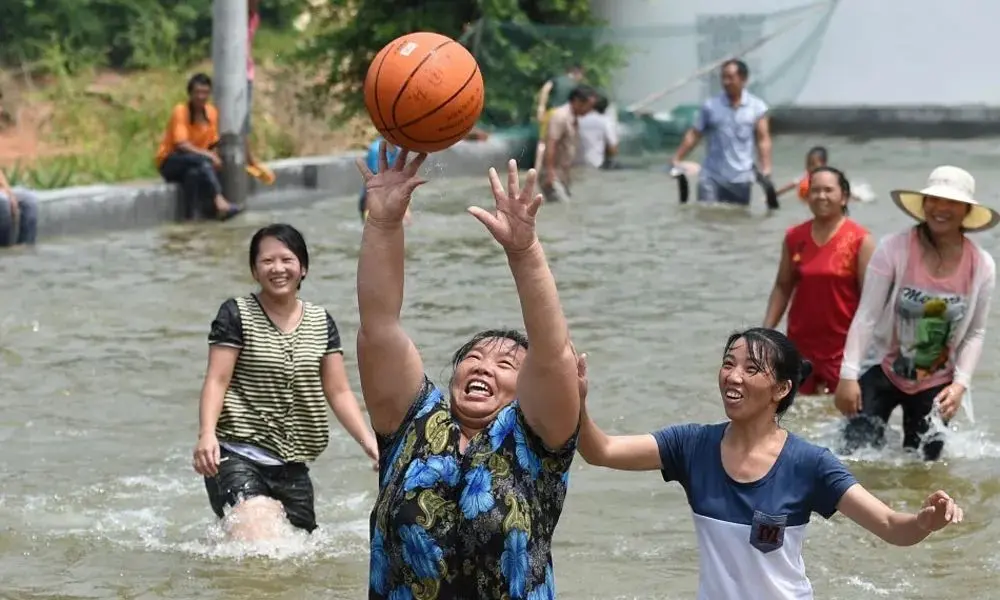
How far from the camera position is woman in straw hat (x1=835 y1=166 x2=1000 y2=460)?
7770 millimetres

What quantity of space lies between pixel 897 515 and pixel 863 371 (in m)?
3.94

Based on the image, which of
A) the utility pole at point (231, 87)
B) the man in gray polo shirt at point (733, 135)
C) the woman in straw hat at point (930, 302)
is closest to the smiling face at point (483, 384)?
the woman in straw hat at point (930, 302)

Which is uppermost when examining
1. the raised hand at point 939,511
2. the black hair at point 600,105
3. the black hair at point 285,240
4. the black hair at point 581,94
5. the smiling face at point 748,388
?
the black hair at point 581,94

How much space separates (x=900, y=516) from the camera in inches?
177

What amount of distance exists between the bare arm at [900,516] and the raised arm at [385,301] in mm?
1213

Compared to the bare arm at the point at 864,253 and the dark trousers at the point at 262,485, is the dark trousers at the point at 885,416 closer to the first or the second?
the bare arm at the point at 864,253

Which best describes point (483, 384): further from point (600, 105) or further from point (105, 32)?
point (105, 32)

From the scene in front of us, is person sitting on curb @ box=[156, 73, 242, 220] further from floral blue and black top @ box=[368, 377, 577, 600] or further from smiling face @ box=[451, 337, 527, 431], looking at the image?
floral blue and black top @ box=[368, 377, 577, 600]

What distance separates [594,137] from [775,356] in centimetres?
1950

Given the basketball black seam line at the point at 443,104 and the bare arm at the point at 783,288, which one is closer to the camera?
the basketball black seam line at the point at 443,104

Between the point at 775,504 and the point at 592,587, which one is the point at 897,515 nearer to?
the point at 775,504

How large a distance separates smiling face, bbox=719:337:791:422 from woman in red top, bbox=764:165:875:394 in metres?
4.20

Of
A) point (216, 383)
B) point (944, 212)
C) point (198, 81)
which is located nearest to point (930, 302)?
point (944, 212)

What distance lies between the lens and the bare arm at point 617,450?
4691 mm
